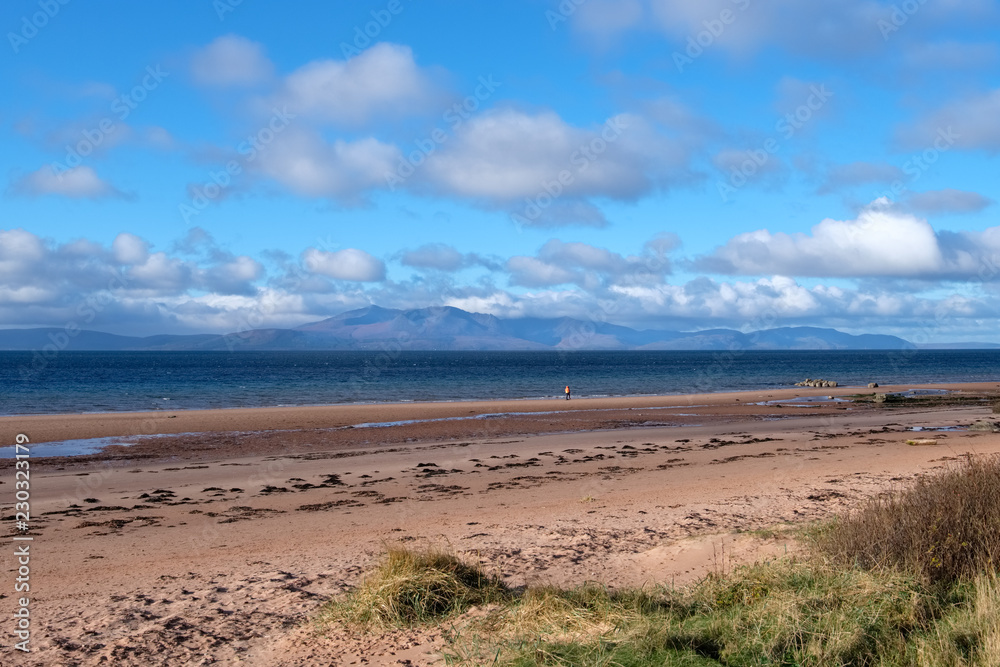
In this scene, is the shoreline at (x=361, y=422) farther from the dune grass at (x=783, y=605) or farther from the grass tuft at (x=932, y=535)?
the grass tuft at (x=932, y=535)

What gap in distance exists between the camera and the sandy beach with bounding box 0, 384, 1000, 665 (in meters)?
6.75

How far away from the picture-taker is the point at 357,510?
12914 millimetres

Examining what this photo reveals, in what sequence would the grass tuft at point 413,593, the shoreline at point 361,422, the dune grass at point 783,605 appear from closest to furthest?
the dune grass at point 783,605 < the grass tuft at point 413,593 < the shoreline at point 361,422

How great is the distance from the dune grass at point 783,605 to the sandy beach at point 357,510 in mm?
676

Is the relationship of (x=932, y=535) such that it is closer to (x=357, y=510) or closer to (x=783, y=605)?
(x=783, y=605)

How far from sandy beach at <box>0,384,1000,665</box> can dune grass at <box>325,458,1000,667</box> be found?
676 mm

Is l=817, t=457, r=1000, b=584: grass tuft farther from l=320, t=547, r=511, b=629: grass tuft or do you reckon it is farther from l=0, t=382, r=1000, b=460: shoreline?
l=0, t=382, r=1000, b=460: shoreline

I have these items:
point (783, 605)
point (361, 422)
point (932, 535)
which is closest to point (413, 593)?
point (783, 605)

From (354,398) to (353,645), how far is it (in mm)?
42087

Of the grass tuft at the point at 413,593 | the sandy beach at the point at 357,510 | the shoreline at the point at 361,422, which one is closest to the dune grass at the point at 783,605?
the grass tuft at the point at 413,593

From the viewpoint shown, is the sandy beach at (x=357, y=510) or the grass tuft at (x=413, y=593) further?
the sandy beach at (x=357, y=510)

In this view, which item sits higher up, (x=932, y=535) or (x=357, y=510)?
(x=932, y=535)

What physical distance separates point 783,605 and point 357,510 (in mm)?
8874

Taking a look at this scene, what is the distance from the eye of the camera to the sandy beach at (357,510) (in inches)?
266
